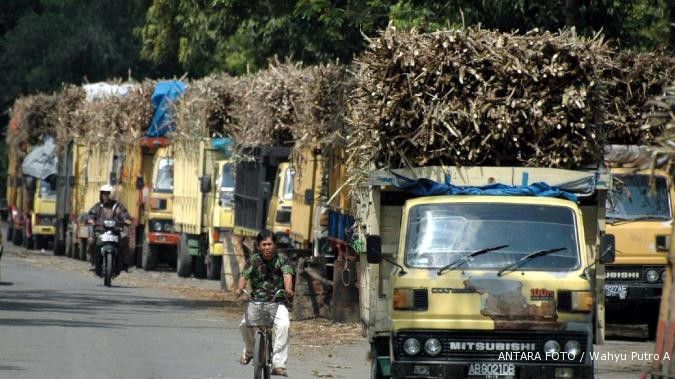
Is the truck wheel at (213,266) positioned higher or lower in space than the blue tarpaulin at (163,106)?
lower

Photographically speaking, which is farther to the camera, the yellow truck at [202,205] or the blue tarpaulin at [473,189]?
the yellow truck at [202,205]

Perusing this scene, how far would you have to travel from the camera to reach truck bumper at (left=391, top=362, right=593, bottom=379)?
40.1 feet

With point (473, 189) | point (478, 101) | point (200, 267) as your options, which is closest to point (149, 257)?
point (200, 267)

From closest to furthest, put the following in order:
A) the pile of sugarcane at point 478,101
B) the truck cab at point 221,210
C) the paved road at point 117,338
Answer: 1. the pile of sugarcane at point 478,101
2. the paved road at point 117,338
3. the truck cab at point 221,210

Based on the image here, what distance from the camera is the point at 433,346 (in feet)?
40.4

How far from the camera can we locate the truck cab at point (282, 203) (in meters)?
25.7

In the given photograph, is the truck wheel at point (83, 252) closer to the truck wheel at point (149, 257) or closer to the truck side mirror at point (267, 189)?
the truck wheel at point (149, 257)

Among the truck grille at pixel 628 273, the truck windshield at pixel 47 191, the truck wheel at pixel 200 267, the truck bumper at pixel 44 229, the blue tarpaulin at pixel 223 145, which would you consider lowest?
the truck wheel at pixel 200 267

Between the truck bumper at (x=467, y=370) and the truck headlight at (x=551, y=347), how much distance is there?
12 centimetres

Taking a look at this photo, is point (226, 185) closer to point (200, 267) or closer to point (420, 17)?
point (200, 267)

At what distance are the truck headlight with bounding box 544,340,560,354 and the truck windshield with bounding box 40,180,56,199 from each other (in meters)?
32.8

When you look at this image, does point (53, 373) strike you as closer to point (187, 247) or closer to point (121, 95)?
point (187, 247)

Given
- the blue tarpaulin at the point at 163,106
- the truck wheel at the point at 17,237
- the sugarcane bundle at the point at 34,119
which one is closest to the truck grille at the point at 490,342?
the blue tarpaulin at the point at 163,106

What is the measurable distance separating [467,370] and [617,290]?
746cm
